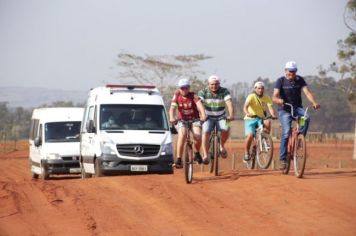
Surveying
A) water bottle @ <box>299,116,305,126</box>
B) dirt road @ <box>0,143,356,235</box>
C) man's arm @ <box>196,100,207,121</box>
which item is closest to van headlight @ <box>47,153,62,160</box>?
dirt road @ <box>0,143,356,235</box>

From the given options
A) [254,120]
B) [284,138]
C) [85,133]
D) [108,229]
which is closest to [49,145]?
[85,133]

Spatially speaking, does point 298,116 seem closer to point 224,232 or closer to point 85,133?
point 224,232

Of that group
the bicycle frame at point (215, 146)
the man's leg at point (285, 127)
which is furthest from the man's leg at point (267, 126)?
the man's leg at point (285, 127)

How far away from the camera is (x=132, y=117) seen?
1898cm

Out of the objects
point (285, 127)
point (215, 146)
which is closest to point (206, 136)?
point (215, 146)

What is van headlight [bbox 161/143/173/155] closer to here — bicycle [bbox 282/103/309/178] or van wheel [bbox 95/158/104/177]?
van wheel [bbox 95/158/104/177]

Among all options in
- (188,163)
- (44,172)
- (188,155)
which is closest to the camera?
(188,163)

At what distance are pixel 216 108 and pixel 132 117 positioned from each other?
3331 millimetres

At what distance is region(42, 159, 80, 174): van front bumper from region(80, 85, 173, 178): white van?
316cm

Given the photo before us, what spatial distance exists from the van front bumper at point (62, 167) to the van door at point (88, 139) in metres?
3.04

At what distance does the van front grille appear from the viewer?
18.0 m

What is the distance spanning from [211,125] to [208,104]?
1.41 feet

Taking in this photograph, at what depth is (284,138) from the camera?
15180 mm

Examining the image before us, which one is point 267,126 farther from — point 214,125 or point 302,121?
point 302,121
